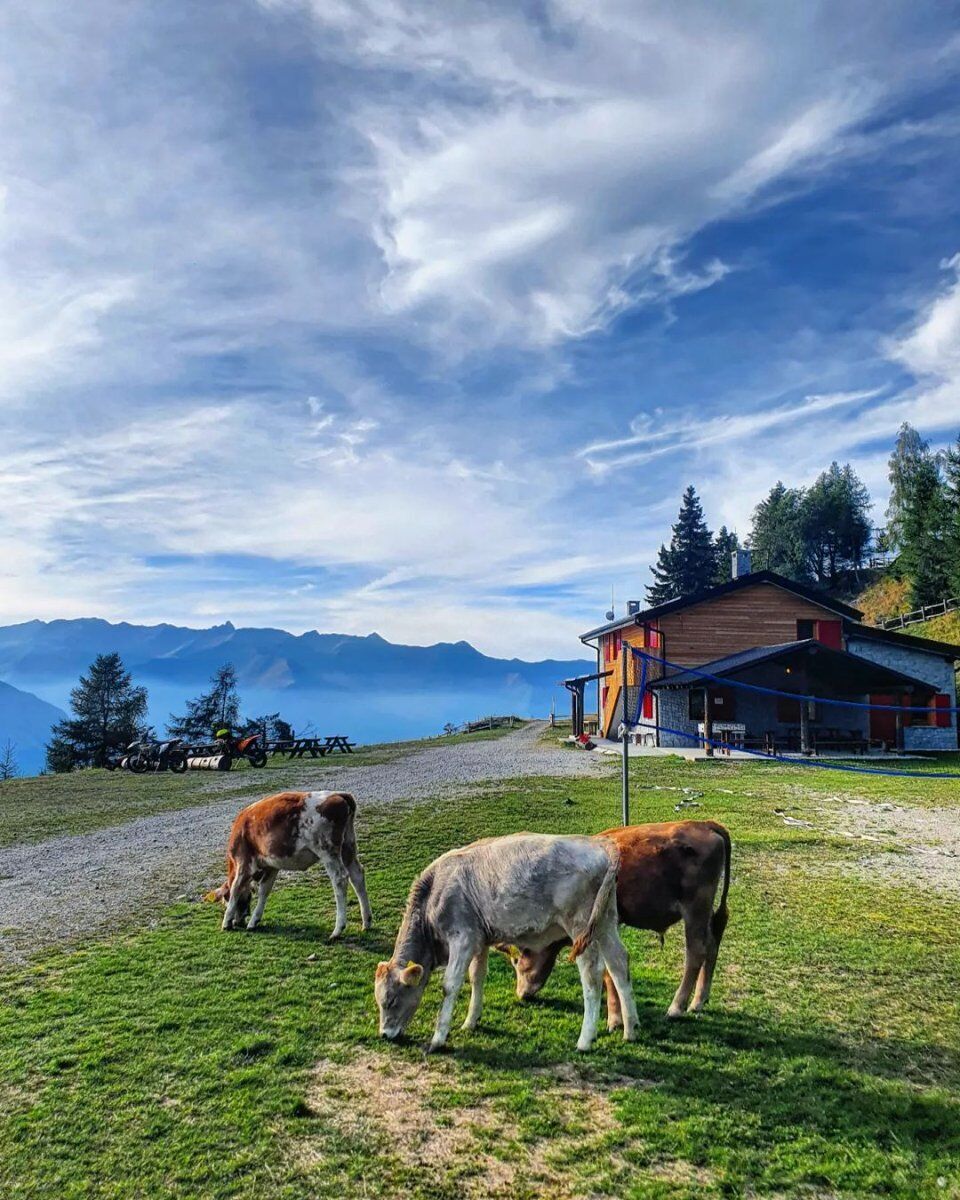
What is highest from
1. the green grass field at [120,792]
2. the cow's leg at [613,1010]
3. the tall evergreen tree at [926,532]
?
the tall evergreen tree at [926,532]

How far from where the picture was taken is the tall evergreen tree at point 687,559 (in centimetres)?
7712

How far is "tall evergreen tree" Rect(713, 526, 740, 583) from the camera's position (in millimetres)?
76938

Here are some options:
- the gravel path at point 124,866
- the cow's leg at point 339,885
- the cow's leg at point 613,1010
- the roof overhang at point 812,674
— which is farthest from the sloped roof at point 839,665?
the cow's leg at point 613,1010

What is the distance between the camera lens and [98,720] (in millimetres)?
52750

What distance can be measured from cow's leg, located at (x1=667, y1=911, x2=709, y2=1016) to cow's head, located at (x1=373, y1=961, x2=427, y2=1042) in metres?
2.16

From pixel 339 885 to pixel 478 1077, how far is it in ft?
11.7

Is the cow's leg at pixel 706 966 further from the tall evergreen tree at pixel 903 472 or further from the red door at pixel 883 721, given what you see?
the tall evergreen tree at pixel 903 472

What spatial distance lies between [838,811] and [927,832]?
8.02ft

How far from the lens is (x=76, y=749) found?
52.1 m

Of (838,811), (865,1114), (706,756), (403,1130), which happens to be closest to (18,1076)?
(403,1130)

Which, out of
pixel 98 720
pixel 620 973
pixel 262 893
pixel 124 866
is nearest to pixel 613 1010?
pixel 620 973

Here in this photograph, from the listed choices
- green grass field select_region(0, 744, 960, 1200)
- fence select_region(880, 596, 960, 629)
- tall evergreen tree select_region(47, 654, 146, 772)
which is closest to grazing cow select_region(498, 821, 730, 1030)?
green grass field select_region(0, 744, 960, 1200)

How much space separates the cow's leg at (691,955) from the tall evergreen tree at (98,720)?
167 ft

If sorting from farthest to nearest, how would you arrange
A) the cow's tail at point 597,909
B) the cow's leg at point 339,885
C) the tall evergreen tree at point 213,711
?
the tall evergreen tree at point 213,711
the cow's leg at point 339,885
the cow's tail at point 597,909
